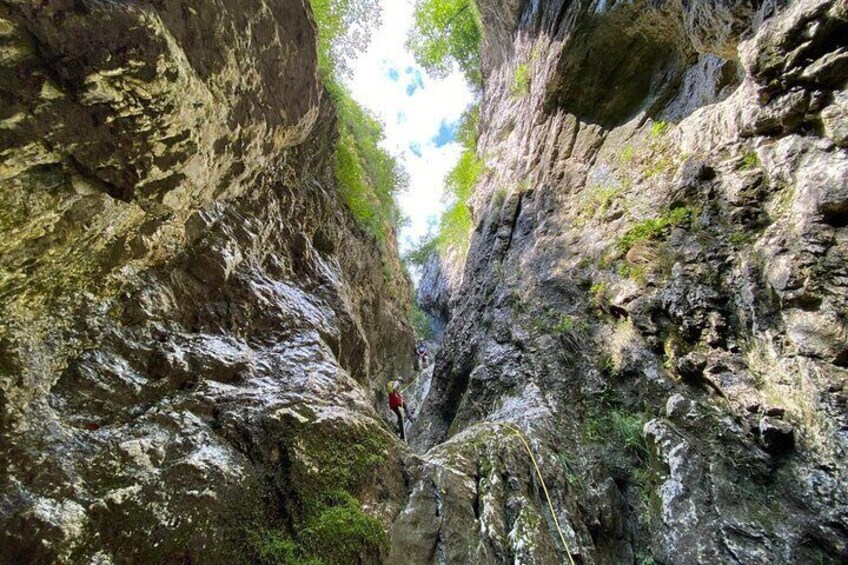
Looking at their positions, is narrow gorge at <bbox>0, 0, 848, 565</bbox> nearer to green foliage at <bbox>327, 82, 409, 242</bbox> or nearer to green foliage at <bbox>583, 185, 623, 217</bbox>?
Result: green foliage at <bbox>583, 185, 623, 217</bbox>

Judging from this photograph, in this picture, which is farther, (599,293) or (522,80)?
(522,80)

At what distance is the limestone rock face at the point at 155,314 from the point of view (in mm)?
2723

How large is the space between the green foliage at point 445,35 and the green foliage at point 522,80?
5.29 metres

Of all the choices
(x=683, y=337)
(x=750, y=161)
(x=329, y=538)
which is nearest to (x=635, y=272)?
(x=683, y=337)

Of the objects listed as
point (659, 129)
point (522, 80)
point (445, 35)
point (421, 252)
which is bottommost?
point (659, 129)

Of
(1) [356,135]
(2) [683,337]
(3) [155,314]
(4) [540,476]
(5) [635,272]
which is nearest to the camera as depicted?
(3) [155,314]

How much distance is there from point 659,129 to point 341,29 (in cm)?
644

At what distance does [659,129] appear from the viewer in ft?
24.9

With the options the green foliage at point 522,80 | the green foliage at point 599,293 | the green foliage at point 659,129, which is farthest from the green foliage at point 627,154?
the green foliage at point 522,80

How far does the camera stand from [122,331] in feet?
12.7

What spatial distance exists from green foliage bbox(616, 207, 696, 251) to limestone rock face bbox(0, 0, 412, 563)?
4.75 metres

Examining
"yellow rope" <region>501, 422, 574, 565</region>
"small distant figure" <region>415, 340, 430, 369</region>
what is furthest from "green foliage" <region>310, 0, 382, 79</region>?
"small distant figure" <region>415, 340, 430, 369</region>

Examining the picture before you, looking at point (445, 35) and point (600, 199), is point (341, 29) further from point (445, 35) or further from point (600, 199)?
point (445, 35)

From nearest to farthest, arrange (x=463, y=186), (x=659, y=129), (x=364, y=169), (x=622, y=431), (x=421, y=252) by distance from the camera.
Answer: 1. (x=622, y=431)
2. (x=659, y=129)
3. (x=364, y=169)
4. (x=463, y=186)
5. (x=421, y=252)
